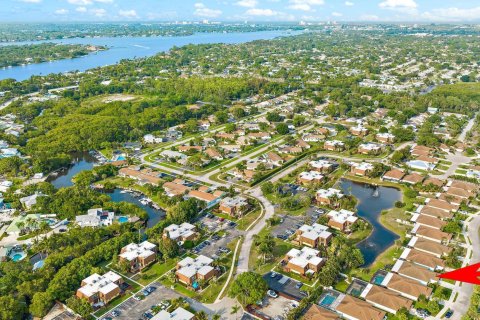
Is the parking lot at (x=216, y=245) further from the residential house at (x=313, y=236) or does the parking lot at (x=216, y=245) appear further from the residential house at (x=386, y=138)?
the residential house at (x=386, y=138)

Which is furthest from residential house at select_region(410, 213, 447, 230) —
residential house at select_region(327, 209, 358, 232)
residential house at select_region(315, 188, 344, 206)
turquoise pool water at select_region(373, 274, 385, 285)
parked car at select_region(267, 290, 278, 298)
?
parked car at select_region(267, 290, 278, 298)

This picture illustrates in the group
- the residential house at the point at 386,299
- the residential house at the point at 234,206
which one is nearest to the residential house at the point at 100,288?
the residential house at the point at 234,206

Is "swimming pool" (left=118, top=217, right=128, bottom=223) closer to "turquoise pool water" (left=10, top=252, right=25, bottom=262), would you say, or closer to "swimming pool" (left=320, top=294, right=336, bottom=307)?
"turquoise pool water" (left=10, top=252, right=25, bottom=262)

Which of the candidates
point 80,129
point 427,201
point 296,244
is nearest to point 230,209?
point 296,244

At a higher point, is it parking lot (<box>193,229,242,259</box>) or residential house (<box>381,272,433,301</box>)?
residential house (<box>381,272,433,301</box>)

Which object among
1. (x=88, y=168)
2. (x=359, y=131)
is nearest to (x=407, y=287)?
(x=359, y=131)

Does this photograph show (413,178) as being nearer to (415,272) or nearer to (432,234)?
(432,234)

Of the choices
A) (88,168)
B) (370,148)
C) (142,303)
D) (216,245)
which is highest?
(370,148)
